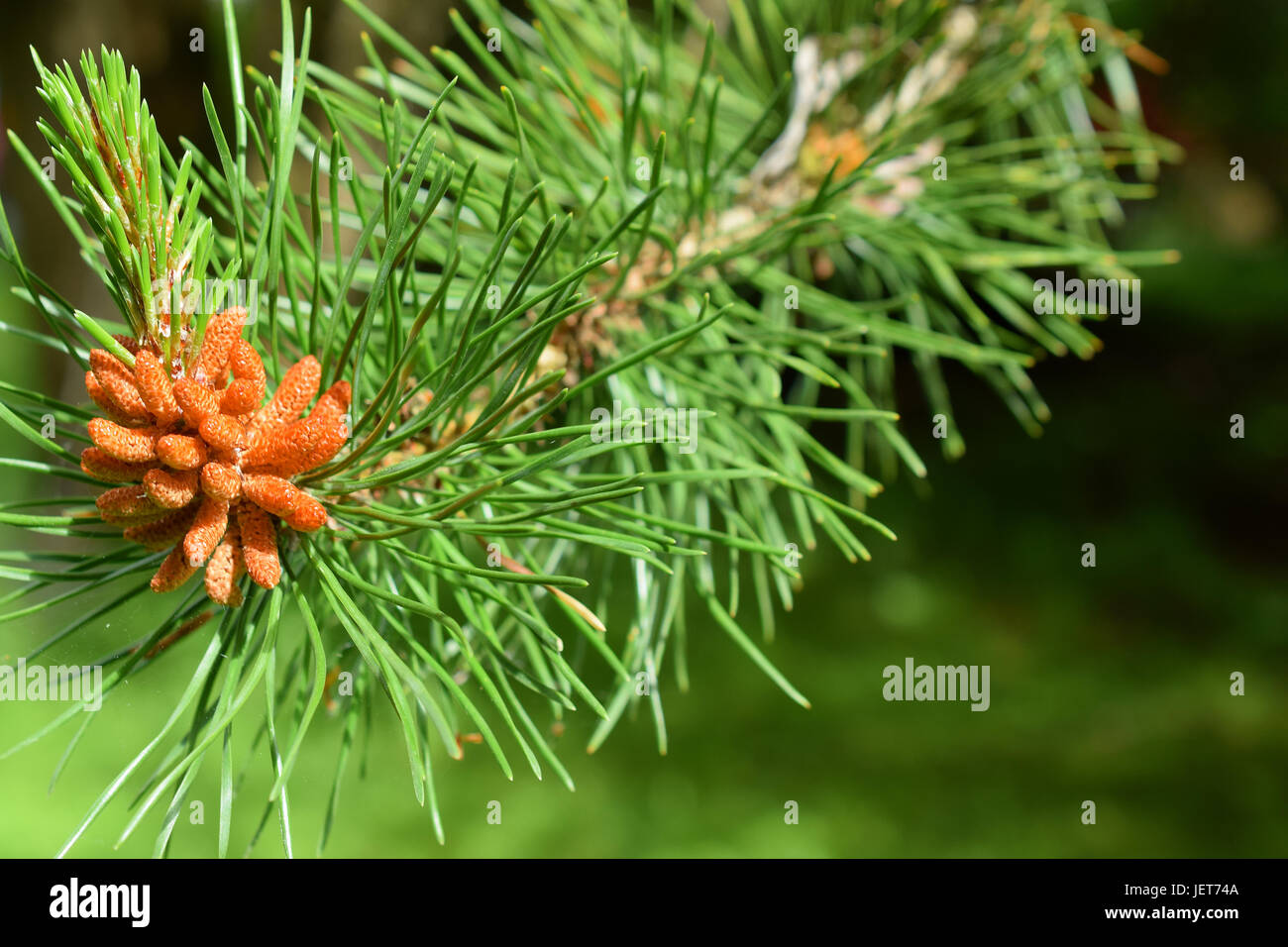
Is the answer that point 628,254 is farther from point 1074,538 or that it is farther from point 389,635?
point 1074,538

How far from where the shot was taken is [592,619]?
0.78ft

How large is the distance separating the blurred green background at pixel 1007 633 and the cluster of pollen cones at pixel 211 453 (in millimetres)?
455

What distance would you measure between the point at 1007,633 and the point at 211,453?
3.86 ft

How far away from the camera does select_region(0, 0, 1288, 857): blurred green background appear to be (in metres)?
0.91

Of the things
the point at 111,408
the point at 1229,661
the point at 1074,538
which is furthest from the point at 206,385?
the point at 1074,538

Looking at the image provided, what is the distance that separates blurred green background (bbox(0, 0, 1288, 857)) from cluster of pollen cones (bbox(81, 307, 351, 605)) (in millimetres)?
455

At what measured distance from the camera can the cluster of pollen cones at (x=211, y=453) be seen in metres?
0.19

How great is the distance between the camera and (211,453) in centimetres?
20

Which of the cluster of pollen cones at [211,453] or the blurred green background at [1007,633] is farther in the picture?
the blurred green background at [1007,633]

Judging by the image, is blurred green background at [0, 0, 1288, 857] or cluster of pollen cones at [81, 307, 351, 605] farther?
blurred green background at [0, 0, 1288, 857]

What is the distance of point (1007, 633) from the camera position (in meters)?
1.22

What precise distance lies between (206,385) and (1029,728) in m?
1.04

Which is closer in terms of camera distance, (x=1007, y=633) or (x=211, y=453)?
(x=211, y=453)
